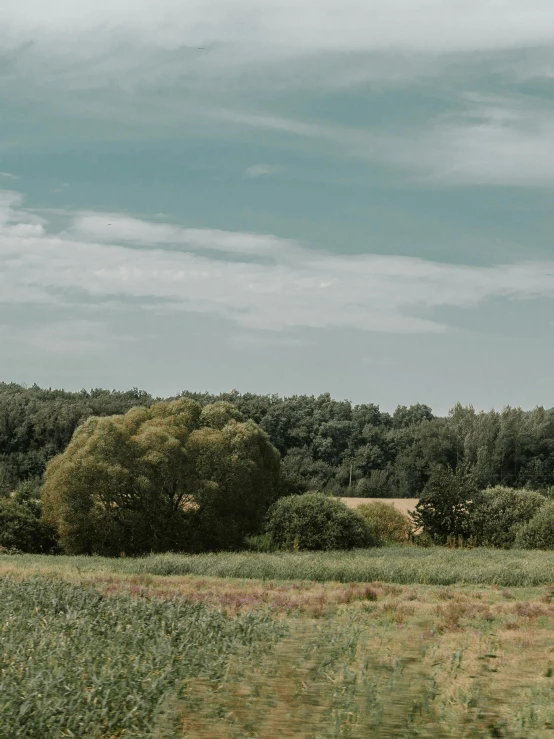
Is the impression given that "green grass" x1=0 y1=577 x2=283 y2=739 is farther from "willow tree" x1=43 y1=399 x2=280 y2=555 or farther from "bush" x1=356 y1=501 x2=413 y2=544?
"bush" x1=356 y1=501 x2=413 y2=544

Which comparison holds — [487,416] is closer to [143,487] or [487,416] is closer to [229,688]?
[143,487]

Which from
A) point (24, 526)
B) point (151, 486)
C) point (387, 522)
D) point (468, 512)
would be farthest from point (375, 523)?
point (24, 526)

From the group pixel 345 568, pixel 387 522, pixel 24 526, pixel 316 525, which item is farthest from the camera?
pixel 387 522

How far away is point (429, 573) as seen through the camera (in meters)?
24.6

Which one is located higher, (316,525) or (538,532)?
(538,532)

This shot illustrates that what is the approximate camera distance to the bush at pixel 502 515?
37.6 m

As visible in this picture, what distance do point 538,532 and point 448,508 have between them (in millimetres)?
4098

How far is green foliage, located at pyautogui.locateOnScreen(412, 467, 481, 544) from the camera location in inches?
1505

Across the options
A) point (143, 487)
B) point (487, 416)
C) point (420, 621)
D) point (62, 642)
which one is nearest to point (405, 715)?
point (420, 621)

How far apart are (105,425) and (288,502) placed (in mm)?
8159

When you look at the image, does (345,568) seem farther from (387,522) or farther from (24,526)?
(24,526)

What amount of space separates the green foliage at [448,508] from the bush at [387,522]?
4.22 ft

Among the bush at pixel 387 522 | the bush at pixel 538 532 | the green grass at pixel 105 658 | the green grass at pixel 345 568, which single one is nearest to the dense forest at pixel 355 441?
the bush at pixel 387 522

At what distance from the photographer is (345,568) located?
24766 millimetres
